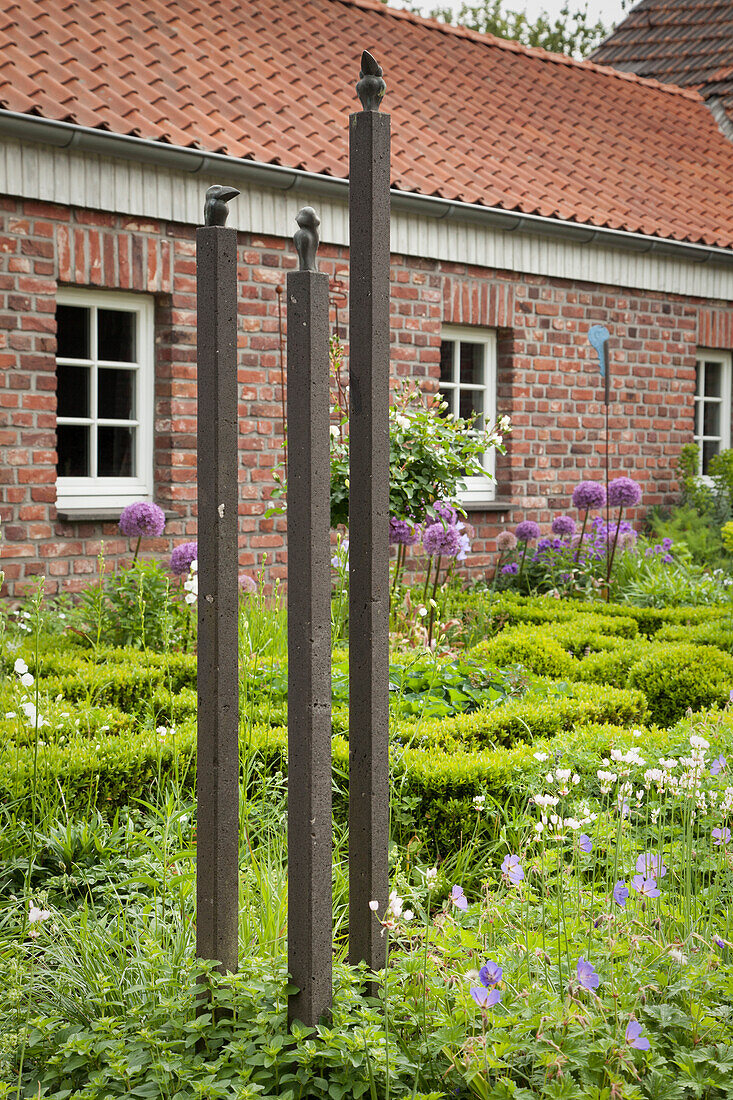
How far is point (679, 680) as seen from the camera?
529 centimetres

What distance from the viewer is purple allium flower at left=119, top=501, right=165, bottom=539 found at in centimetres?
620

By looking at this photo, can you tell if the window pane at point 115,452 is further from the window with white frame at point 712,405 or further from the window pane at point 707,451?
the window pane at point 707,451

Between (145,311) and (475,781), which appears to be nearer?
(475,781)

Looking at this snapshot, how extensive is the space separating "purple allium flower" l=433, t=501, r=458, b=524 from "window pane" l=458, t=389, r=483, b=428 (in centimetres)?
304

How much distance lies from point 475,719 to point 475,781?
63 cm

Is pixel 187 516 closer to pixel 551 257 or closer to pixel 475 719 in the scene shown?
pixel 475 719

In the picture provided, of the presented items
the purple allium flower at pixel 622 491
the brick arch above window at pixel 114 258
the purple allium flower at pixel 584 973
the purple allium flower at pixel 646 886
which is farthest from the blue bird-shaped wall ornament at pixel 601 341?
the purple allium flower at pixel 584 973

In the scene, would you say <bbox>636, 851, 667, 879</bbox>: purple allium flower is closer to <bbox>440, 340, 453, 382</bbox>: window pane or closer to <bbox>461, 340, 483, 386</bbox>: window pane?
<bbox>440, 340, 453, 382</bbox>: window pane

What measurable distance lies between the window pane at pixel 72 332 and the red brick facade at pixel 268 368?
0.75ft

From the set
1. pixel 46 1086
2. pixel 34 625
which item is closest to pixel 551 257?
pixel 34 625

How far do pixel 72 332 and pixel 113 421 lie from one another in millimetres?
559

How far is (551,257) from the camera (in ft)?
31.3

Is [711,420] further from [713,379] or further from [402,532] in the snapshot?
[402,532]

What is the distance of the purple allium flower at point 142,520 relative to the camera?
20.3ft
